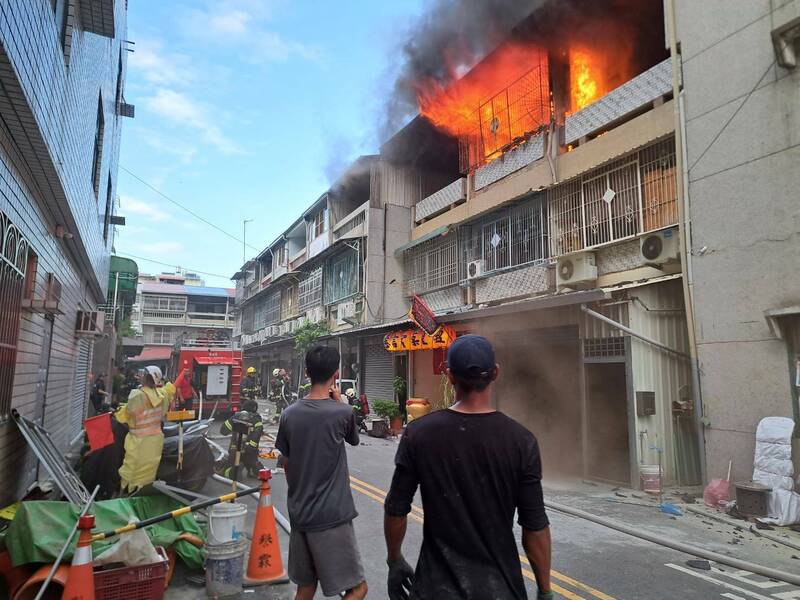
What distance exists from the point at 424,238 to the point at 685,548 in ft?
44.3

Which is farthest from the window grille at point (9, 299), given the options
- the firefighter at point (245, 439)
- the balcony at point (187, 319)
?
the balcony at point (187, 319)

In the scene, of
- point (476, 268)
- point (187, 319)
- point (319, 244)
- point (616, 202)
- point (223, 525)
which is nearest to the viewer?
point (223, 525)

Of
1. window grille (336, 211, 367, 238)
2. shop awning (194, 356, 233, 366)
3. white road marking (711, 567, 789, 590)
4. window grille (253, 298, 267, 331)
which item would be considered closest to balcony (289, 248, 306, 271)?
window grille (336, 211, 367, 238)

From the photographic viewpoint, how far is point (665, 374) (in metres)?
9.52

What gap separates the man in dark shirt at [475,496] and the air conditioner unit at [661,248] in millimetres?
8310

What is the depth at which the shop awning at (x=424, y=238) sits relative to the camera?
16844 millimetres

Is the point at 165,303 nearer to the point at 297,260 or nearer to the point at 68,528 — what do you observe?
the point at 297,260

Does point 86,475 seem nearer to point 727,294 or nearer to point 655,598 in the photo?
point 655,598

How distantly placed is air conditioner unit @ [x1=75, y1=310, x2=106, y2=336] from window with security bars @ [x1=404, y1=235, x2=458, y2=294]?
10.1 metres

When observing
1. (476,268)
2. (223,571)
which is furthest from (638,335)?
(223,571)

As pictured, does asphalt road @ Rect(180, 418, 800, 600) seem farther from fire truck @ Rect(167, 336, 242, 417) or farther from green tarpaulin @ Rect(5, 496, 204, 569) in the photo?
fire truck @ Rect(167, 336, 242, 417)

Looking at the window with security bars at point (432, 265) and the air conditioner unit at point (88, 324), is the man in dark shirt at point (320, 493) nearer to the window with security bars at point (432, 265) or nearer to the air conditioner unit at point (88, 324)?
the air conditioner unit at point (88, 324)

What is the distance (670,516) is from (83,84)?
1094cm

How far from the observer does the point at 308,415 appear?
3.39 meters
